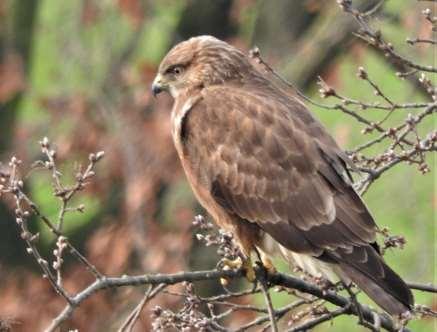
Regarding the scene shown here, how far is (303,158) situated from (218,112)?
1.56ft

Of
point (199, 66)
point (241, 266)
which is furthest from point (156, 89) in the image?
point (241, 266)

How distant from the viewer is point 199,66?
6.72 meters

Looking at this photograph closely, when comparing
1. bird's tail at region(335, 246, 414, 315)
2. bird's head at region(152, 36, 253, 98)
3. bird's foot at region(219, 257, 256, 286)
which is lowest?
bird's tail at region(335, 246, 414, 315)

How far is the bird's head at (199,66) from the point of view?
663cm

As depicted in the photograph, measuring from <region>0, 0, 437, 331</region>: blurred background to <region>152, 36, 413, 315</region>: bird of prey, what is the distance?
2.53 m

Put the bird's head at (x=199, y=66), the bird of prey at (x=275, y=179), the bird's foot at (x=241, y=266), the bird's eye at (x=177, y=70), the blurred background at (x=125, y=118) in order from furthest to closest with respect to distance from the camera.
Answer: the blurred background at (x=125, y=118) < the bird's eye at (x=177, y=70) < the bird's head at (x=199, y=66) < the bird of prey at (x=275, y=179) < the bird's foot at (x=241, y=266)

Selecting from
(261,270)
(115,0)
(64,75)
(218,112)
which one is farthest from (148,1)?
(261,270)

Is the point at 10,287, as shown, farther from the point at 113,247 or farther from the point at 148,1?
the point at 148,1

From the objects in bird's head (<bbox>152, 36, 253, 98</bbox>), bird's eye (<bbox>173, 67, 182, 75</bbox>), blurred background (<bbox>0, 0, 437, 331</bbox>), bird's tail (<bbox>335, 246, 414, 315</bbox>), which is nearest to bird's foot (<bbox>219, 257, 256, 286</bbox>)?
bird's tail (<bbox>335, 246, 414, 315</bbox>)

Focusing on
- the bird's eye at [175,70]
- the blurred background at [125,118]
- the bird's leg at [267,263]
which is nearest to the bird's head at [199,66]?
the bird's eye at [175,70]

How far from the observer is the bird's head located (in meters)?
6.63

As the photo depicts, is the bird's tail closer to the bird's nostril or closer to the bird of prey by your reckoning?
the bird of prey

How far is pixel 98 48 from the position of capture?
10.8 metres

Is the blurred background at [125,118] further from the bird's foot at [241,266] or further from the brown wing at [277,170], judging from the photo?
the bird's foot at [241,266]
